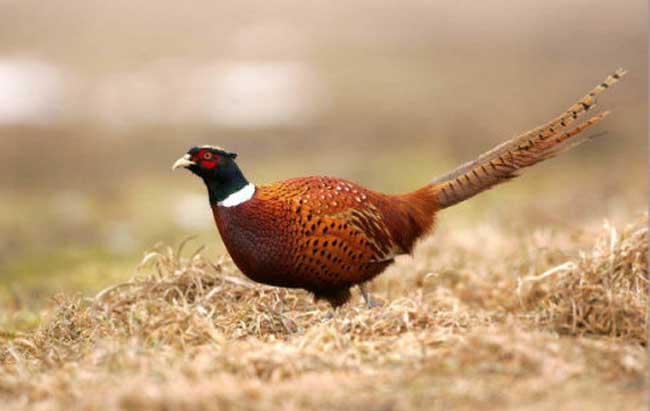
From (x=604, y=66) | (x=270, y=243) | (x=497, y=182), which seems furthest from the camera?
(x=604, y=66)

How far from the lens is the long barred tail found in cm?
604

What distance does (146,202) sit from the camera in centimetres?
1376

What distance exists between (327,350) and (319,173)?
9.51m

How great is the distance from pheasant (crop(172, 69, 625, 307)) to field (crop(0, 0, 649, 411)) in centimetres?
28

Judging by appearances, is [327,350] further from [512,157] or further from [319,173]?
[319,173]

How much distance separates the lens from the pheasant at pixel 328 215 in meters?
5.50

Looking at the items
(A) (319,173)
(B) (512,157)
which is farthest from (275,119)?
(B) (512,157)

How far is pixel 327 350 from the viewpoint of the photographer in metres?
4.53

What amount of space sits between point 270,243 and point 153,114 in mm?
13877

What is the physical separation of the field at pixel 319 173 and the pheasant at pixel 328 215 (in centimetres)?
28

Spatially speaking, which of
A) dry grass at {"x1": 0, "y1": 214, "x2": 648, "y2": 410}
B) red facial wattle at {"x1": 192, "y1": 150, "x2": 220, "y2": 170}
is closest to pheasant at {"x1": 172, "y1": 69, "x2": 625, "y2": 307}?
red facial wattle at {"x1": 192, "y1": 150, "x2": 220, "y2": 170}

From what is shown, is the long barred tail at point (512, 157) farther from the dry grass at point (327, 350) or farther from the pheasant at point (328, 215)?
the dry grass at point (327, 350)

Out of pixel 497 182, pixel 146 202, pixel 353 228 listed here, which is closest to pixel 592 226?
pixel 497 182

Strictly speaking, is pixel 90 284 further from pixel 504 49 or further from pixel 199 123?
pixel 504 49
